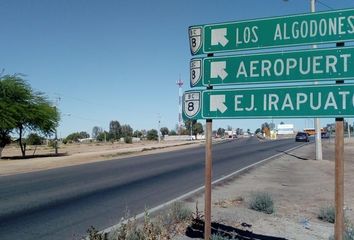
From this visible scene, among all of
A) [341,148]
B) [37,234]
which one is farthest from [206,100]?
[37,234]

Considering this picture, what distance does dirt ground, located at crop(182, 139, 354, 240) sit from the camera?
838 cm

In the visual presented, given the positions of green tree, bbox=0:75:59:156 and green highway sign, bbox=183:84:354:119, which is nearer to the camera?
green highway sign, bbox=183:84:354:119

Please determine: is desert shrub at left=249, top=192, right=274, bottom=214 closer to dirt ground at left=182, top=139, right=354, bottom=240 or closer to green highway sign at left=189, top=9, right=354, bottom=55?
dirt ground at left=182, top=139, right=354, bottom=240

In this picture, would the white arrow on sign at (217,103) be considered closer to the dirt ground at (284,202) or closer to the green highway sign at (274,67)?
the green highway sign at (274,67)

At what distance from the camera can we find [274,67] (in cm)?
570

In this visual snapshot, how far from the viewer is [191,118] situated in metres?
6.26

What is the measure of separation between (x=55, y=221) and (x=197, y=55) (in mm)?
5228

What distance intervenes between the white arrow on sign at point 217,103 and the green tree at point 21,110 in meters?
32.8

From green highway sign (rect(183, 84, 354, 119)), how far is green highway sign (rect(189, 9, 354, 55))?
0.57 m

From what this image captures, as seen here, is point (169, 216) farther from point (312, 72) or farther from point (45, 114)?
point (45, 114)

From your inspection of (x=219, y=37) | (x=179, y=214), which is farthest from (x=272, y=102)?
(x=179, y=214)

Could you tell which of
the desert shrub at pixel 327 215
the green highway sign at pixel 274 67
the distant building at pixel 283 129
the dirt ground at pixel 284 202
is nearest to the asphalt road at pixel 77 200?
the dirt ground at pixel 284 202

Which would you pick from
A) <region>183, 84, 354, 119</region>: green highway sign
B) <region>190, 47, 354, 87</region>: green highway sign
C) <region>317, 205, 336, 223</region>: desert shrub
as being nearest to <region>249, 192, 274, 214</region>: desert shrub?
<region>317, 205, 336, 223</region>: desert shrub

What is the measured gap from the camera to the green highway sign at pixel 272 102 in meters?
5.25
